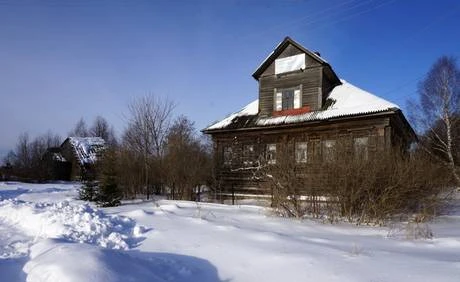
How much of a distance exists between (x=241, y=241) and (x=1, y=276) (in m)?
3.54

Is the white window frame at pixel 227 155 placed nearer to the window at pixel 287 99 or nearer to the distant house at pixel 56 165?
the window at pixel 287 99

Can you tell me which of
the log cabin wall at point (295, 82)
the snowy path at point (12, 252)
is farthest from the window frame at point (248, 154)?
the snowy path at point (12, 252)

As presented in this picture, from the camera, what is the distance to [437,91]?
89.0ft

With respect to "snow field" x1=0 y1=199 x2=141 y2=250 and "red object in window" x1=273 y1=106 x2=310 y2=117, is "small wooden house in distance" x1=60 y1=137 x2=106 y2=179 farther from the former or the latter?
"snow field" x1=0 y1=199 x2=141 y2=250

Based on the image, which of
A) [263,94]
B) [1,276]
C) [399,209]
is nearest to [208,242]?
[1,276]

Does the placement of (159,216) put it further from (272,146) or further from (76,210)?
(272,146)

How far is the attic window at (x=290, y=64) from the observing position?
19828 mm

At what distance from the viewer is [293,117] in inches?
758

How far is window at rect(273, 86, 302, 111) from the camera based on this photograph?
1990 centimetres

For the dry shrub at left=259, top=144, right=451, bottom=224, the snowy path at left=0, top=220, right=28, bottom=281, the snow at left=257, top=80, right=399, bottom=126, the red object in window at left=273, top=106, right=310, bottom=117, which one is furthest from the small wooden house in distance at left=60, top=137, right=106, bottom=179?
the dry shrub at left=259, top=144, right=451, bottom=224

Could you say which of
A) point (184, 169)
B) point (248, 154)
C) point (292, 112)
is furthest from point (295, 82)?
point (184, 169)

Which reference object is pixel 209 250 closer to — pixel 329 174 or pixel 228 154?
pixel 329 174

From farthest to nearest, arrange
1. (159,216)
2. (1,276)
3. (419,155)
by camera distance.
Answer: (419,155) → (159,216) → (1,276)

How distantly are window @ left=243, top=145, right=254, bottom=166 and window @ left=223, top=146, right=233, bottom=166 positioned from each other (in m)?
0.79
